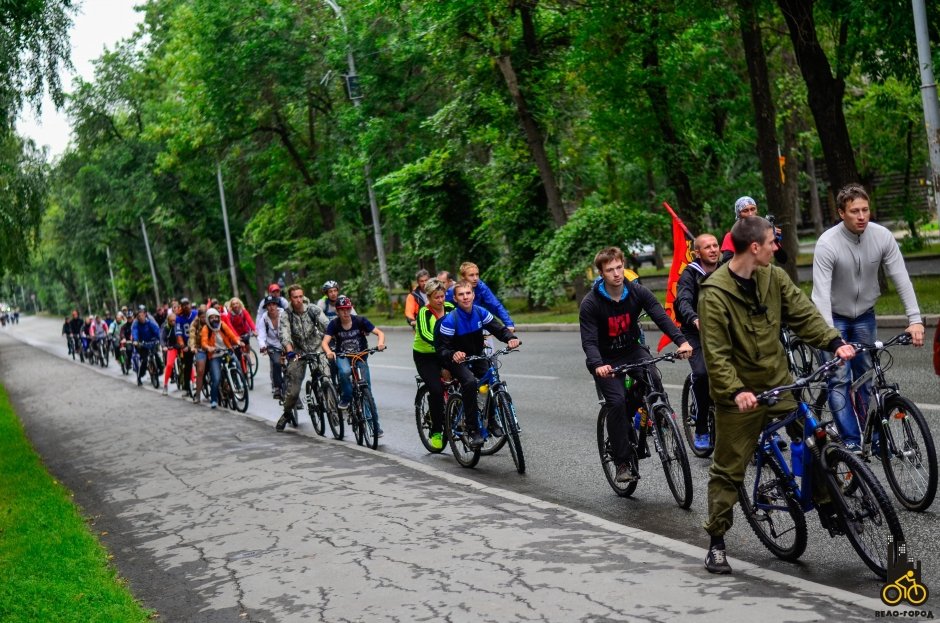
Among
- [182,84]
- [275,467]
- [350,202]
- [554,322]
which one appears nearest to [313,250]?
[350,202]

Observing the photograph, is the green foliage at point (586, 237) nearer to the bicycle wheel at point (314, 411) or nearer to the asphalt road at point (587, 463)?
the asphalt road at point (587, 463)

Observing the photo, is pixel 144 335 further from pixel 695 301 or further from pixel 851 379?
pixel 851 379

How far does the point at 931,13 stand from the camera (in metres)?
18.3

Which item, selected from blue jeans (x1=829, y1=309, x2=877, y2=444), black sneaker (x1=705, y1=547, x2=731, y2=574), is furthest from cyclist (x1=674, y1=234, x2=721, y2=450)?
black sneaker (x1=705, y1=547, x2=731, y2=574)

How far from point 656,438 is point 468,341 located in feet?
9.15

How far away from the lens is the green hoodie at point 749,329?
5797 mm

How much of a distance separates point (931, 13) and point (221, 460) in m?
13.1

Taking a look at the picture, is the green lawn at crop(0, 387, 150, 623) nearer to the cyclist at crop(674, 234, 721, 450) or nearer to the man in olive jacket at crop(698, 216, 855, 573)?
the man in olive jacket at crop(698, 216, 855, 573)

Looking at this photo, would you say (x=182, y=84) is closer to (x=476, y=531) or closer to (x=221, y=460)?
(x=221, y=460)

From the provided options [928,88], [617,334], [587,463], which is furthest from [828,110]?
[617,334]

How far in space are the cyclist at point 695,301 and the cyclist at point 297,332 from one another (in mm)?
6785

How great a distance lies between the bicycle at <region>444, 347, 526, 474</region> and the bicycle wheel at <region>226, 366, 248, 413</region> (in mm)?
8643

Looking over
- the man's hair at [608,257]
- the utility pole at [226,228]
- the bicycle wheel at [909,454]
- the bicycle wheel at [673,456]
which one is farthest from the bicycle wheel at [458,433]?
the utility pole at [226,228]

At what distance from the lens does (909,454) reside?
22.6ft
